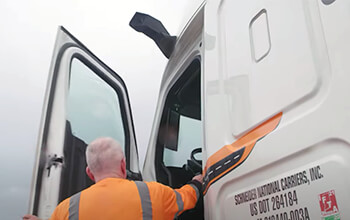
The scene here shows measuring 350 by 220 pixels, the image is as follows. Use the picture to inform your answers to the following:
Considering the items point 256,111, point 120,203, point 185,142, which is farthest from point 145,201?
point 185,142

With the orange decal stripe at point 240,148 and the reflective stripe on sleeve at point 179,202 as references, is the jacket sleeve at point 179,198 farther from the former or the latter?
the orange decal stripe at point 240,148

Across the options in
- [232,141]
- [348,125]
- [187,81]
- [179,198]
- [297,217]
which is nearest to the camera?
[348,125]

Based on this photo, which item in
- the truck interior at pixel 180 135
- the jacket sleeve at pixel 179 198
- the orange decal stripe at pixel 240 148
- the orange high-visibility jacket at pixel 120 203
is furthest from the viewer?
the truck interior at pixel 180 135

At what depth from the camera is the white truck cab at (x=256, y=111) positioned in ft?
3.73

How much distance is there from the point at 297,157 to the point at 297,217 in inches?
8.1

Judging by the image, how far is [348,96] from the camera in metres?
1.06

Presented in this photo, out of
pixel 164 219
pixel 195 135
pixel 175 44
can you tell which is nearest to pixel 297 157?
pixel 164 219

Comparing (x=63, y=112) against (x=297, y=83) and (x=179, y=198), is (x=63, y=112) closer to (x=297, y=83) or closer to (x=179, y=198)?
(x=179, y=198)

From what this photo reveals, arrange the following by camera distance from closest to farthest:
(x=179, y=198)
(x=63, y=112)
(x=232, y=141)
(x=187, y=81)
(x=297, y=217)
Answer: (x=297, y=217), (x=232, y=141), (x=179, y=198), (x=63, y=112), (x=187, y=81)

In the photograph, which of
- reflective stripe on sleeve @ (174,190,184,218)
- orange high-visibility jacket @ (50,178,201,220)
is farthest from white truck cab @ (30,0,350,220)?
orange high-visibility jacket @ (50,178,201,220)

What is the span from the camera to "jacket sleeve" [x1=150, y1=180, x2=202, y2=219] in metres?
1.72

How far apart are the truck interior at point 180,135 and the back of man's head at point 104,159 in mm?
1213

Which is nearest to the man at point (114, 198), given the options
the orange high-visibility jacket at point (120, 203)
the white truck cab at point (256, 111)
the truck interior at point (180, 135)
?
the orange high-visibility jacket at point (120, 203)

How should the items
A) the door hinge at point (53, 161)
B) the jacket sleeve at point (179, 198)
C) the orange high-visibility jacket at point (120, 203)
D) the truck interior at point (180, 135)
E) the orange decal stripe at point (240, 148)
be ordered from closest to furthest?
the orange decal stripe at point (240, 148), the orange high-visibility jacket at point (120, 203), the jacket sleeve at point (179, 198), the door hinge at point (53, 161), the truck interior at point (180, 135)
